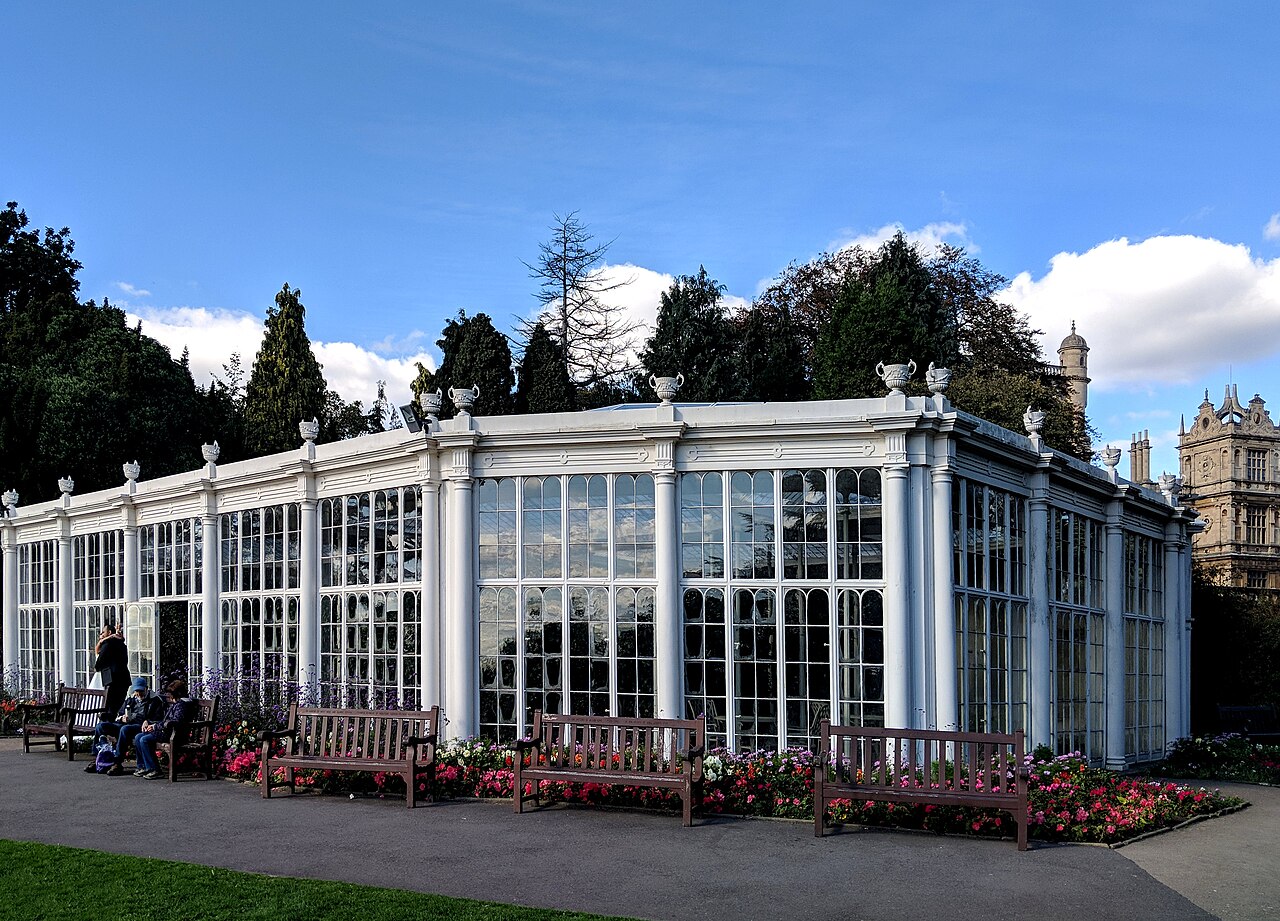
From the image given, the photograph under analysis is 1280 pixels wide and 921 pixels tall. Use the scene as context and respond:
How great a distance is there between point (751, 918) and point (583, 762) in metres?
3.88

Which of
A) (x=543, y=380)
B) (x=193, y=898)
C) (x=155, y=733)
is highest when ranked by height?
(x=543, y=380)

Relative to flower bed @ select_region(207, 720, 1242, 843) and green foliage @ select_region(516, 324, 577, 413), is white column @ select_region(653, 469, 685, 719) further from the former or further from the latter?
green foliage @ select_region(516, 324, 577, 413)

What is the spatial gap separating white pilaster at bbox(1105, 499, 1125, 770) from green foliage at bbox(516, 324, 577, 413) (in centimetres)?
2092

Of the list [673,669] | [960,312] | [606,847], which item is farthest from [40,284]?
[606,847]

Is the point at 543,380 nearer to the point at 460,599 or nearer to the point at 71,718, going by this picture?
the point at 71,718

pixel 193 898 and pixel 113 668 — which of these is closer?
pixel 193 898

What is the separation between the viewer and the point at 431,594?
14445 mm

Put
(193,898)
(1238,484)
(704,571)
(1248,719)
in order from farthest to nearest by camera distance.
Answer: (1238,484)
(1248,719)
(704,571)
(193,898)

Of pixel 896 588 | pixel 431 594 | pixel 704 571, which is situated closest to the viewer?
pixel 896 588

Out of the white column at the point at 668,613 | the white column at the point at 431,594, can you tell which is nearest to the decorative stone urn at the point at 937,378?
the white column at the point at 668,613

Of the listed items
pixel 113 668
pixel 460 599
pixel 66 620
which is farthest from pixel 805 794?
pixel 66 620

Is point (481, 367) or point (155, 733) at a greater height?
point (481, 367)

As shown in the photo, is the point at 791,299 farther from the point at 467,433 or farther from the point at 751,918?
the point at 751,918

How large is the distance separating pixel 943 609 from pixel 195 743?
28.2ft
